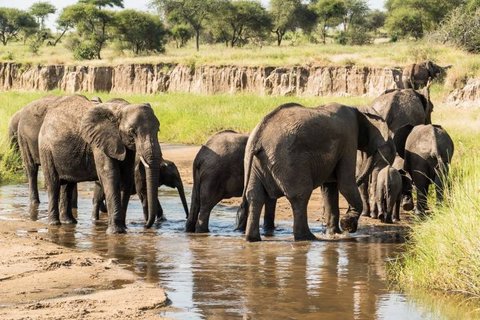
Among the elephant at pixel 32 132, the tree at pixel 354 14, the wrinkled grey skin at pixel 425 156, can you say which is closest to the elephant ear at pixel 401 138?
the wrinkled grey skin at pixel 425 156

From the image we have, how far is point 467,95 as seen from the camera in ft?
104

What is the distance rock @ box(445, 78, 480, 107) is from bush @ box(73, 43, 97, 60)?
103 feet

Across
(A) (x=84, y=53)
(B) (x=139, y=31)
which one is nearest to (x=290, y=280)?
(A) (x=84, y=53)

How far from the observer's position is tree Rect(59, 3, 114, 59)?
62706mm

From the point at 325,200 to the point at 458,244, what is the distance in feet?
13.1

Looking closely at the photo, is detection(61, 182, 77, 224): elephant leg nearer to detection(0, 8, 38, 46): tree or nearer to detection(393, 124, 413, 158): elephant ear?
detection(393, 124, 413, 158): elephant ear

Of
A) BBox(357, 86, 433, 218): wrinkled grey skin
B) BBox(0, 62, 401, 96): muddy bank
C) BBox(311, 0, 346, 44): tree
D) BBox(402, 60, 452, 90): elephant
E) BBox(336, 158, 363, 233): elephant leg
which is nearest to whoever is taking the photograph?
BBox(336, 158, 363, 233): elephant leg

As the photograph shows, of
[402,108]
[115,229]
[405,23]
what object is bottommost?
[115,229]

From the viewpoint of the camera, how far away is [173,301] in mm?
8047

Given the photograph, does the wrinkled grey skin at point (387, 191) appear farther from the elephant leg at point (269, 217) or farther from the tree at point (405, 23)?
the tree at point (405, 23)

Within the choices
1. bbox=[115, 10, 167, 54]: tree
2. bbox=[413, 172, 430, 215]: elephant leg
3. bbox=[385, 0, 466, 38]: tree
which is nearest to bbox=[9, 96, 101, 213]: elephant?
bbox=[413, 172, 430, 215]: elephant leg

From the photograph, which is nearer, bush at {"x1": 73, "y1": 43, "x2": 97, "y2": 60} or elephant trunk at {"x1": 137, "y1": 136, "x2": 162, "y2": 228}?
elephant trunk at {"x1": 137, "y1": 136, "x2": 162, "y2": 228}

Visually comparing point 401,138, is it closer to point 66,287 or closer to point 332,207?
point 332,207

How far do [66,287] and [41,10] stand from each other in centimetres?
7887
